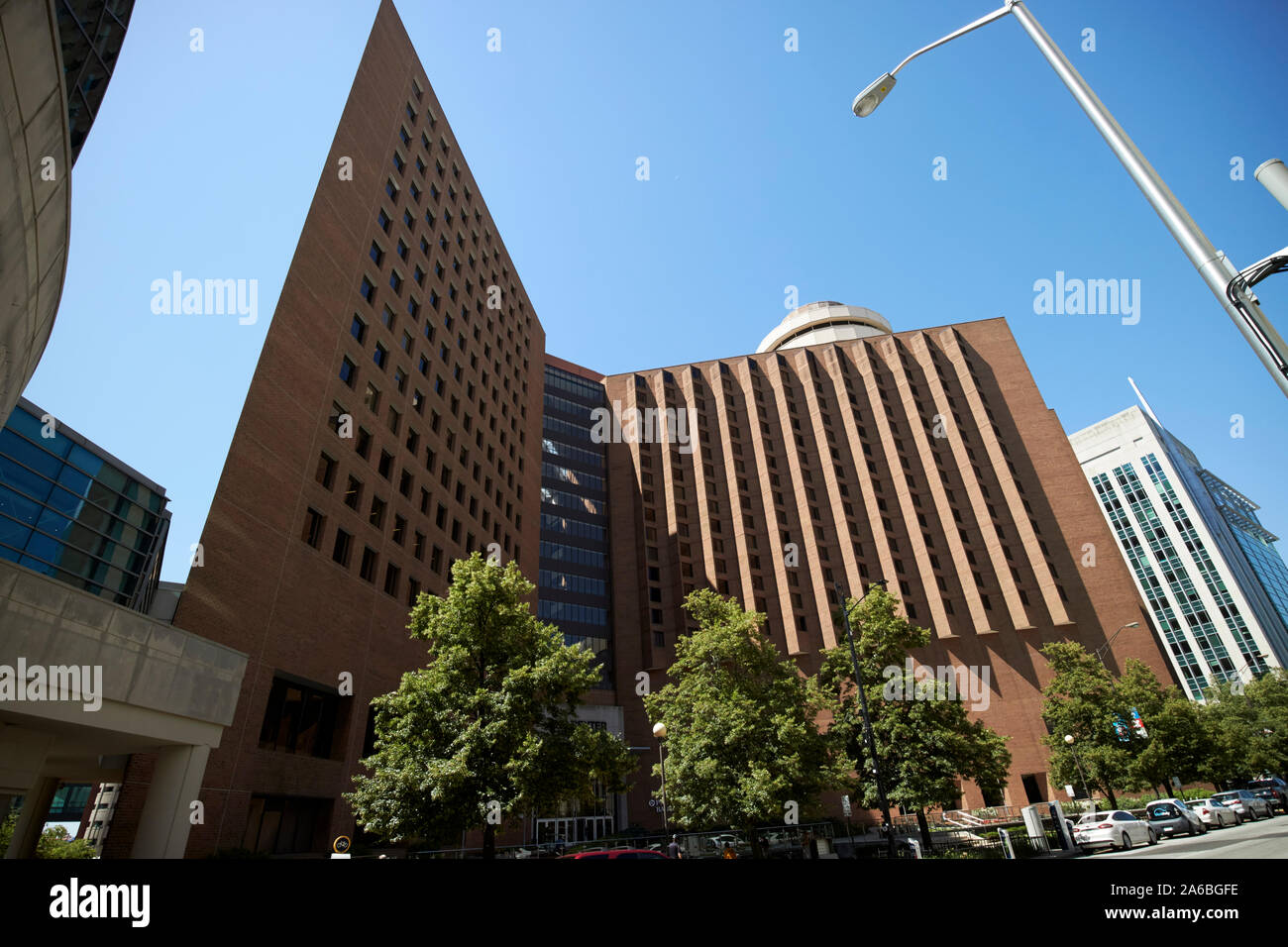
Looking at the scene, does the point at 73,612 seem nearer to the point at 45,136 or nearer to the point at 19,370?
the point at 19,370

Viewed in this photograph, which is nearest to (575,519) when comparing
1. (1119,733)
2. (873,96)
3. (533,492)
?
(533,492)

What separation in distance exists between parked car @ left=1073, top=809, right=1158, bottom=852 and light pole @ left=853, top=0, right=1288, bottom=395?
24.6 meters

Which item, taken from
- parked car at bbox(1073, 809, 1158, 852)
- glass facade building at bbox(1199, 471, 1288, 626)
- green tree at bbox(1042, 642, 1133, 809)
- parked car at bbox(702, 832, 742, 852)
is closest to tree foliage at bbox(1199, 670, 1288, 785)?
green tree at bbox(1042, 642, 1133, 809)

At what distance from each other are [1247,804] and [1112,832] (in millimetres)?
17393

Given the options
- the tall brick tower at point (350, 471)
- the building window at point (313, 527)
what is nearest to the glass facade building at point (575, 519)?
the tall brick tower at point (350, 471)

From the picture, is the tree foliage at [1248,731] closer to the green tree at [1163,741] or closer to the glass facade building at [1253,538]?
the green tree at [1163,741]

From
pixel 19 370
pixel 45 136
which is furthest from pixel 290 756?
pixel 45 136

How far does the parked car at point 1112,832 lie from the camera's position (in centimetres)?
2319

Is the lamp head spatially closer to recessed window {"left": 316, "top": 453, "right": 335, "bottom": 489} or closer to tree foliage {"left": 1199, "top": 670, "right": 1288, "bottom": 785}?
recessed window {"left": 316, "top": 453, "right": 335, "bottom": 489}

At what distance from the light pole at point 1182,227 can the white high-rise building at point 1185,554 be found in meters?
108

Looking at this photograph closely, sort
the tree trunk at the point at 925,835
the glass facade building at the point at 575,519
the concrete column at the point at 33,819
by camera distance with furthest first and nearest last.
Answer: the glass facade building at the point at 575,519 < the tree trunk at the point at 925,835 < the concrete column at the point at 33,819

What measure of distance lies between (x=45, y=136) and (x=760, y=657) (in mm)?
28426

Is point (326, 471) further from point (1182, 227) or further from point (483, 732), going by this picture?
point (1182, 227)

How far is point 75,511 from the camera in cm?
2875
